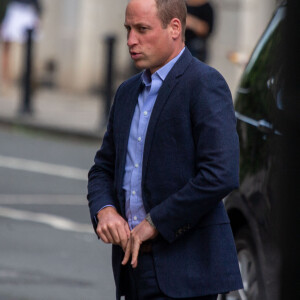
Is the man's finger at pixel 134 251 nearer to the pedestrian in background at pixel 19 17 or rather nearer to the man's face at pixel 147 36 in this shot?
the man's face at pixel 147 36

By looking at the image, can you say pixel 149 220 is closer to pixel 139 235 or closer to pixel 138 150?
pixel 139 235

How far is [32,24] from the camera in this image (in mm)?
18250

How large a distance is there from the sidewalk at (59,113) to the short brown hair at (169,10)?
11337 mm

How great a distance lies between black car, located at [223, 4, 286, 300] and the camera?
416 centimetres

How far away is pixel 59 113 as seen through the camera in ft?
56.6

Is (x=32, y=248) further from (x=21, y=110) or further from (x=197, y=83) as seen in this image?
(x=21, y=110)

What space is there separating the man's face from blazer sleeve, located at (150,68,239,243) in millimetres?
151

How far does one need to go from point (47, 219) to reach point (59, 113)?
866 cm

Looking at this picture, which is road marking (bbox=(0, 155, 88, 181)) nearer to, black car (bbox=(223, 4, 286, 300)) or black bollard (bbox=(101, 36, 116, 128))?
black bollard (bbox=(101, 36, 116, 128))

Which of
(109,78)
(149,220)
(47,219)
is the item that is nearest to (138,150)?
(149,220)

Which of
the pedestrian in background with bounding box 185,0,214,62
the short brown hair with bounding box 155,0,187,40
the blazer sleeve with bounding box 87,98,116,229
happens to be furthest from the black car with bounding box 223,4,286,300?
the pedestrian in background with bounding box 185,0,214,62

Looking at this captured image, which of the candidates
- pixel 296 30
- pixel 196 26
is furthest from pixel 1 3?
pixel 296 30

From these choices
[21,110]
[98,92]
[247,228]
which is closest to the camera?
[247,228]

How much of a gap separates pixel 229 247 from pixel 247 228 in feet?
4.35
